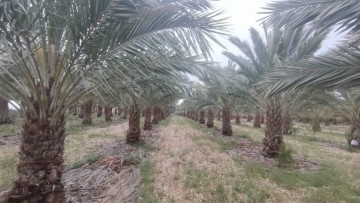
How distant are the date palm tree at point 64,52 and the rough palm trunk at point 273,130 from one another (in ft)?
23.0

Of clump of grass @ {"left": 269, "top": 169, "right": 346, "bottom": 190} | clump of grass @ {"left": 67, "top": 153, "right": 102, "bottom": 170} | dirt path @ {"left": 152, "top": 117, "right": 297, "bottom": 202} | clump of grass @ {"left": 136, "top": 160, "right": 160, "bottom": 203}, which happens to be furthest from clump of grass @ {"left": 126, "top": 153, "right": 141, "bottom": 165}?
clump of grass @ {"left": 269, "top": 169, "right": 346, "bottom": 190}

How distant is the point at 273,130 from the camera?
10.9 metres

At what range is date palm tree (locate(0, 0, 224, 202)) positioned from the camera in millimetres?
4391

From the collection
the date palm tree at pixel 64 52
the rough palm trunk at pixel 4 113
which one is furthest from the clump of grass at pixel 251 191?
the rough palm trunk at pixel 4 113

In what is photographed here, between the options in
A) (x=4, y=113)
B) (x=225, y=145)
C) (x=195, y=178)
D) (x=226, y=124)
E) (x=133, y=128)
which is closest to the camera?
(x=195, y=178)

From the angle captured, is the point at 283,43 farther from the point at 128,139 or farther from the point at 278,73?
the point at 128,139

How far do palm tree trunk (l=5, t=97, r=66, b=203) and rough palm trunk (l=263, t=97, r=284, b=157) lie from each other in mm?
7966

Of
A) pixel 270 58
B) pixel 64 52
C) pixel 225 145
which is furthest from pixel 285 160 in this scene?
pixel 64 52

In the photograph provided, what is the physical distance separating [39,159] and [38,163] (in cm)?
6

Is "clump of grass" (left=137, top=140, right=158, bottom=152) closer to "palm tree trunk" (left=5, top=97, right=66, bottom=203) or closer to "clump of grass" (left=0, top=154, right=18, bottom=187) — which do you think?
"clump of grass" (left=0, top=154, right=18, bottom=187)

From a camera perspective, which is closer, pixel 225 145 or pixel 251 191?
pixel 251 191

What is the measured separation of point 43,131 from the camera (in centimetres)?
466

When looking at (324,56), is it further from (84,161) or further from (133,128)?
(133,128)

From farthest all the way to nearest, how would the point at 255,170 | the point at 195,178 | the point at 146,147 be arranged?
1. the point at 146,147
2. the point at 255,170
3. the point at 195,178
